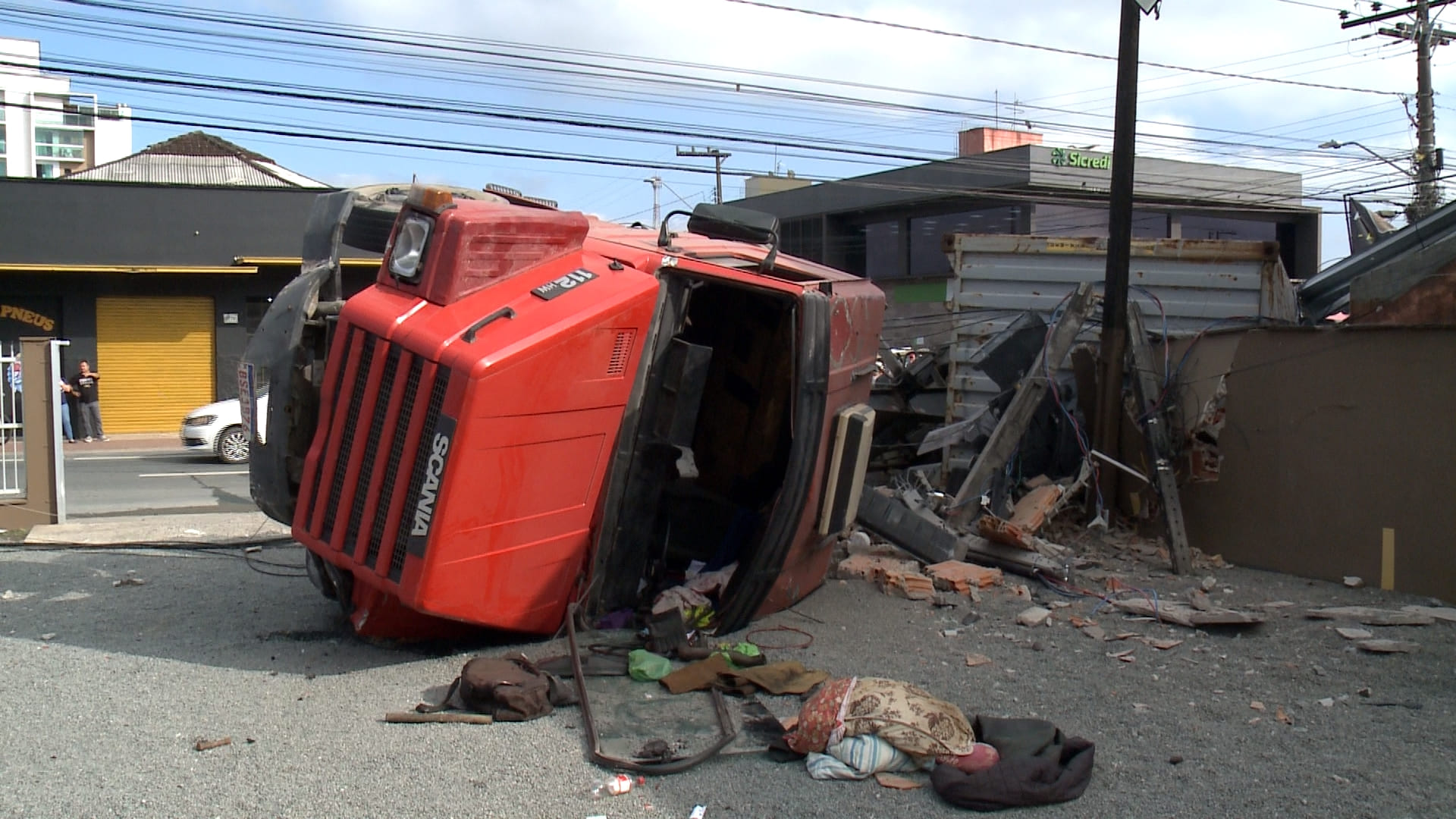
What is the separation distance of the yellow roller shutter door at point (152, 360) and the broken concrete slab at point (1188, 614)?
912 inches

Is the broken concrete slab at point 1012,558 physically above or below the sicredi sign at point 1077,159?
below

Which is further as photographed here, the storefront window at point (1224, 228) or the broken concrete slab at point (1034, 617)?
the storefront window at point (1224, 228)

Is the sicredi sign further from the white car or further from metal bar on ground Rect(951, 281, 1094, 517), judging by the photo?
metal bar on ground Rect(951, 281, 1094, 517)

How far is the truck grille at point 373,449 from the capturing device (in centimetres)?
479

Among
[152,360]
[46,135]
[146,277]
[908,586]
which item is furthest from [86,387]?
[46,135]

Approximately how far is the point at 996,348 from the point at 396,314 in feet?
20.1

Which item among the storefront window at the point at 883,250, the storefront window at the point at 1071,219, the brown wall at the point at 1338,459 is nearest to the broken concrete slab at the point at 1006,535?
the brown wall at the point at 1338,459

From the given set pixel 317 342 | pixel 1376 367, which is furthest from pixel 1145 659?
pixel 317 342

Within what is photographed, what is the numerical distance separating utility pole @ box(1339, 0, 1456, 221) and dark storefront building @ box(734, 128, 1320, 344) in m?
6.31

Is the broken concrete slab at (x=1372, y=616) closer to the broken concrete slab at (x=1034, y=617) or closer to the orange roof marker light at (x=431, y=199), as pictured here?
the broken concrete slab at (x=1034, y=617)

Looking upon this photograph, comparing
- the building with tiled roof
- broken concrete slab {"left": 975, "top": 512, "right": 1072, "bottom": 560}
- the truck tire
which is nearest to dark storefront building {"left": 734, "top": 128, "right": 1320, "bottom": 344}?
the building with tiled roof

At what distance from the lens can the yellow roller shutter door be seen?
24.6 meters

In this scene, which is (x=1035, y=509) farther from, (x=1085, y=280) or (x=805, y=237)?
(x=805, y=237)

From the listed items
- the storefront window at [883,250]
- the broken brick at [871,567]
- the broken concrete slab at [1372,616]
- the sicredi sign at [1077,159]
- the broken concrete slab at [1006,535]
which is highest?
the sicredi sign at [1077,159]
